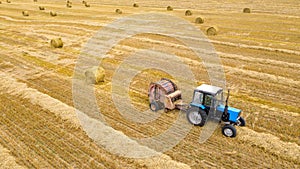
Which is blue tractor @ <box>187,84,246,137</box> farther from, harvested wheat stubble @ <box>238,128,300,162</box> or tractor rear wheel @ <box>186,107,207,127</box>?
harvested wheat stubble @ <box>238,128,300,162</box>

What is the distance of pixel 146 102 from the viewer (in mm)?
13570

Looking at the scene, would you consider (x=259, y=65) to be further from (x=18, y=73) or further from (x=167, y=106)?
(x=18, y=73)

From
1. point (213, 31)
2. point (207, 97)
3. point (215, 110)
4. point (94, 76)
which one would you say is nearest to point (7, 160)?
point (94, 76)

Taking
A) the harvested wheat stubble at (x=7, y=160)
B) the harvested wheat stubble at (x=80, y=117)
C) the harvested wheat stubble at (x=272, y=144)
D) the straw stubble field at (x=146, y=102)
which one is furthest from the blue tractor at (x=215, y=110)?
the harvested wheat stubble at (x=7, y=160)

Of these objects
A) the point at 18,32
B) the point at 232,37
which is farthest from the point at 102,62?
the point at 18,32

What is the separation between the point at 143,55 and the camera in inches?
827

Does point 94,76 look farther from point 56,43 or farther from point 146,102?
point 56,43

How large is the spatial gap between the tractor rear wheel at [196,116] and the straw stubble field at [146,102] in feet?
1.14

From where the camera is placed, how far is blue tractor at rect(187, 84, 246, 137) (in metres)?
10.4

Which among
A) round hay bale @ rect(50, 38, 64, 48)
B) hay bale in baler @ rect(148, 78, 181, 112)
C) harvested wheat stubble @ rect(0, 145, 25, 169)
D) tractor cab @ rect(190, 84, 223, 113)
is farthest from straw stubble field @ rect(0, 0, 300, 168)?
tractor cab @ rect(190, 84, 223, 113)

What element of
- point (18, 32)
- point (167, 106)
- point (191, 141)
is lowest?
point (191, 141)

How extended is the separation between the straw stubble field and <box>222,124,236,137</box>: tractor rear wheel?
0.26 m

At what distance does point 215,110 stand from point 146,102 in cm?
408

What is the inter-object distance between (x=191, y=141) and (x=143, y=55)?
11823 millimetres
